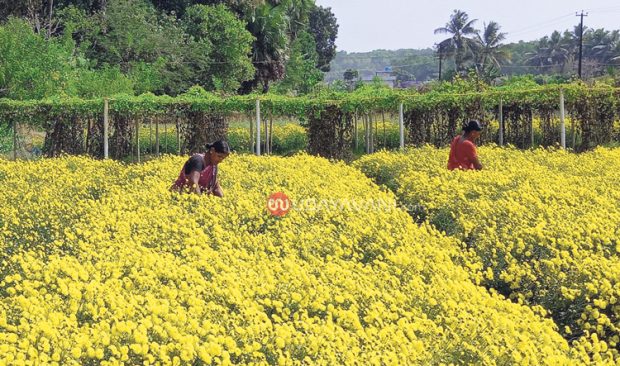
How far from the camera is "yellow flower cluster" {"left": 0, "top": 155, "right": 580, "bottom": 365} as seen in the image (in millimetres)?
3545

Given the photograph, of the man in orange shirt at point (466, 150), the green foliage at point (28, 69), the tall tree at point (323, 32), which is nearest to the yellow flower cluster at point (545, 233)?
the man in orange shirt at point (466, 150)

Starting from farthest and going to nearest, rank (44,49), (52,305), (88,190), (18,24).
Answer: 1. (18,24)
2. (44,49)
3. (88,190)
4. (52,305)

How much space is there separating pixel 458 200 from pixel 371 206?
1021mm

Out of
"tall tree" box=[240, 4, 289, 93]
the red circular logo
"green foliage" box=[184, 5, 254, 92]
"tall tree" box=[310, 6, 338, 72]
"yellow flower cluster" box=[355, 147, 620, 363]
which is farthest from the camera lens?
"tall tree" box=[310, 6, 338, 72]

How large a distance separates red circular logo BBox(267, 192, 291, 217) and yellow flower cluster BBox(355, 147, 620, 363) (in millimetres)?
1583

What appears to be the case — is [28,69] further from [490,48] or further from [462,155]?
[490,48]

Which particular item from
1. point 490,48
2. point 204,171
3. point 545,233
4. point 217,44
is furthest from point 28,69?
point 490,48

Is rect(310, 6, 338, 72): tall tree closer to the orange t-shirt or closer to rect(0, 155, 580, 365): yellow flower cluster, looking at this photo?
the orange t-shirt

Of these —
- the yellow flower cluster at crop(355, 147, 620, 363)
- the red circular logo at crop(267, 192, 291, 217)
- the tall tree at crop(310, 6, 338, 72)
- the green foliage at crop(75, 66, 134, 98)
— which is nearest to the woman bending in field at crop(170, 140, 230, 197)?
the red circular logo at crop(267, 192, 291, 217)

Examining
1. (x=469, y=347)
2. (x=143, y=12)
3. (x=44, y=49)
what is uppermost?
(x=143, y=12)

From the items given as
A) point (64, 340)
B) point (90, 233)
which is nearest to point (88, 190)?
point (90, 233)

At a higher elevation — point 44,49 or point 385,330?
point 44,49

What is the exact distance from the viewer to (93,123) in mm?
18859

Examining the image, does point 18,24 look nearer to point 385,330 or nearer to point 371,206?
point 371,206
